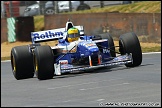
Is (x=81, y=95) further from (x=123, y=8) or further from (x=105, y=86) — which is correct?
(x=123, y=8)

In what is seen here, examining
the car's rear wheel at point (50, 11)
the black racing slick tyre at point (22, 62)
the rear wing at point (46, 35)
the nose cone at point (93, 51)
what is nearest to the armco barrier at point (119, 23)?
the car's rear wheel at point (50, 11)

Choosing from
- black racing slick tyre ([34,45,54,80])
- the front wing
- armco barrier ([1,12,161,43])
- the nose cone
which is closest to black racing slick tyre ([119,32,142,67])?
the front wing

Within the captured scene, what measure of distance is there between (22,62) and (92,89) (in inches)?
183

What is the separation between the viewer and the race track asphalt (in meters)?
11.5

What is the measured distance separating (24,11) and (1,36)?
7440 millimetres

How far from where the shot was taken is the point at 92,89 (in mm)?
13617

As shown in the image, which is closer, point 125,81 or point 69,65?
point 125,81

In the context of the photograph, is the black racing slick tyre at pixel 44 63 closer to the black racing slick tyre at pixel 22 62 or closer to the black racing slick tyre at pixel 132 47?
the black racing slick tyre at pixel 22 62

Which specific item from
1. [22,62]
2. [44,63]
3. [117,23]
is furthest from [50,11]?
[44,63]

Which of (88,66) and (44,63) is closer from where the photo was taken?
(44,63)

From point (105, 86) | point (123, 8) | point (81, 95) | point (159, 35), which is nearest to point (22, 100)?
point (81, 95)

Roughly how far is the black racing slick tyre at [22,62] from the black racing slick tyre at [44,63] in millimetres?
946

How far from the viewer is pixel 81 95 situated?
12711 millimetres

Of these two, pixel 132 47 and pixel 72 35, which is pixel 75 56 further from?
pixel 132 47
